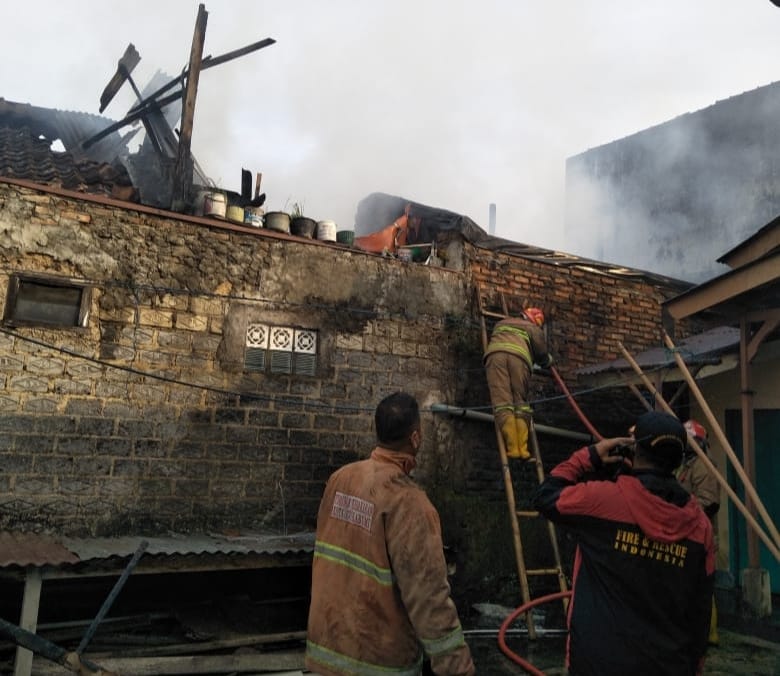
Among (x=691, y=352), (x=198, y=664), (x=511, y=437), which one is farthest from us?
(x=691, y=352)

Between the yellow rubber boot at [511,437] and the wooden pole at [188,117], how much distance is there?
13.5 feet

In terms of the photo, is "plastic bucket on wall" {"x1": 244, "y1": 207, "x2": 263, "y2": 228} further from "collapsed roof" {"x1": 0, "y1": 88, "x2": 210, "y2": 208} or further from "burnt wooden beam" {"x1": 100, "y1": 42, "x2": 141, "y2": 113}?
"burnt wooden beam" {"x1": 100, "y1": 42, "x2": 141, "y2": 113}

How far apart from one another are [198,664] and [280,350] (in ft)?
9.67

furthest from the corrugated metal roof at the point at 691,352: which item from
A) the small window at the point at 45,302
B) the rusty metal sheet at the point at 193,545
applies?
the small window at the point at 45,302

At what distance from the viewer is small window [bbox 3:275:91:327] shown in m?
5.42

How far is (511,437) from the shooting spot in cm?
660

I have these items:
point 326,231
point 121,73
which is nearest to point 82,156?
point 121,73

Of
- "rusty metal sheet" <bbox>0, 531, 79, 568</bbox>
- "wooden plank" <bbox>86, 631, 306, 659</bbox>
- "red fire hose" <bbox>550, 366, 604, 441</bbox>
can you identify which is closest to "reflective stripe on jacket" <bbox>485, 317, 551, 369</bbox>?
"red fire hose" <bbox>550, 366, 604, 441</bbox>

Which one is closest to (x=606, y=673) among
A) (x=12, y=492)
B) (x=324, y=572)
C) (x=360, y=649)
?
(x=360, y=649)

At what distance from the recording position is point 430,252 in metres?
7.75

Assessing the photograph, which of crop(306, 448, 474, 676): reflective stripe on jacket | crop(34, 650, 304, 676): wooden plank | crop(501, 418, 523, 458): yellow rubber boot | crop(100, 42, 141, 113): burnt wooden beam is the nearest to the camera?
crop(306, 448, 474, 676): reflective stripe on jacket

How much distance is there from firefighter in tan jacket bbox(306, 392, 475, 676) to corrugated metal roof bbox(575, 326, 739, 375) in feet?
15.7

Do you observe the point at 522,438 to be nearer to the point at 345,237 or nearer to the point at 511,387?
the point at 511,387

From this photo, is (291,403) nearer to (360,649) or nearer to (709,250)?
(360,649)
